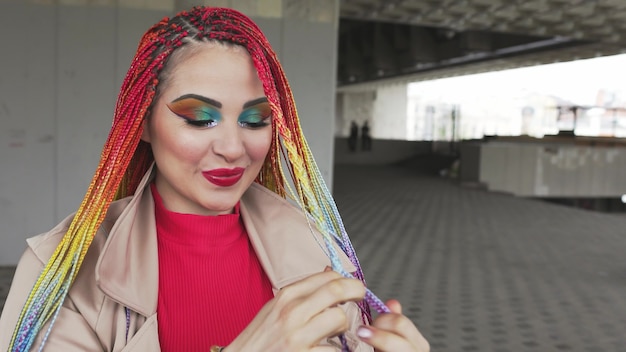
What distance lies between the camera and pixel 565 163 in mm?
15188

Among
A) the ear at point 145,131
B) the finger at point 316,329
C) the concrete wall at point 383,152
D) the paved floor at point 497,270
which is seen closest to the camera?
the finger at point 316,329

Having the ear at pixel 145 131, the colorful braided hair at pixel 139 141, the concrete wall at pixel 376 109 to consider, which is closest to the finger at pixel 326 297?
the colorful braided hair at pixel 139 141

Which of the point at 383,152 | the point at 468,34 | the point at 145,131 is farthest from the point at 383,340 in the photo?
the point at 383,152

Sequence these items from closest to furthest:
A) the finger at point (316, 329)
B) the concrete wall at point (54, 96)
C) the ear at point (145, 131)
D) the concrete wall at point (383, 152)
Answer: the finger at point (316, 329) < the ear at point (145, 131) < the concrete wall at point (54, 96) < the concrete wall at point (383, 152)

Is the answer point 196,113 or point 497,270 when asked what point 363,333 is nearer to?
point 196,113

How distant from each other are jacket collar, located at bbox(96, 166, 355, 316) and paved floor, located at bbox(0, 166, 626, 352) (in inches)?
120

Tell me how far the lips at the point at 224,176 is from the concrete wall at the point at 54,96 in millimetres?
4516

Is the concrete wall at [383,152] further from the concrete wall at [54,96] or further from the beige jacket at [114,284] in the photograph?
the beige jacket at [114,284]

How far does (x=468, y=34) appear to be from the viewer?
15852mm

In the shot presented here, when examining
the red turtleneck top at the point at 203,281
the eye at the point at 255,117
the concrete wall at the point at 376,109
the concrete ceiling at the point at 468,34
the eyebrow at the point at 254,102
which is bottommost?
the red turtleneck top at the point at 203,281

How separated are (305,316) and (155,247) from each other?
39cm

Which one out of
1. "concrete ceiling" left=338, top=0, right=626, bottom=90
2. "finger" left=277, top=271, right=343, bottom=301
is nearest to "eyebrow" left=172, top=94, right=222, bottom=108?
"finger" left=277, top=271, right=343, bottom=301

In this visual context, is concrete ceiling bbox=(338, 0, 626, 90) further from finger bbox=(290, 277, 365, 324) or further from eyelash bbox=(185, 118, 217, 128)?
finger bbox=(290, 277, 365, 324)

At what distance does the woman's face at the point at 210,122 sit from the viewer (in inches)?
38.7
